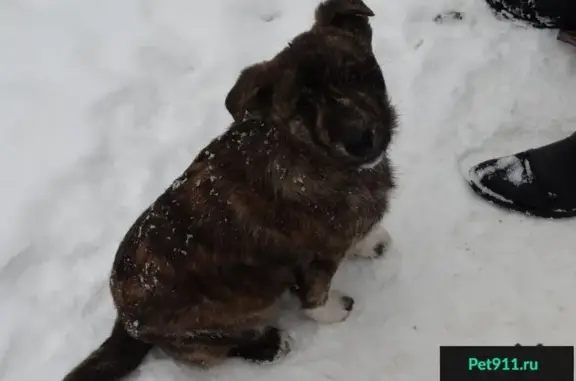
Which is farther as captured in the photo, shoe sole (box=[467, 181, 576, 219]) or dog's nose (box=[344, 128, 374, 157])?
shoe sole (box=[467, 181, 576, 219])

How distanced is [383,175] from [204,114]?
4.30ft

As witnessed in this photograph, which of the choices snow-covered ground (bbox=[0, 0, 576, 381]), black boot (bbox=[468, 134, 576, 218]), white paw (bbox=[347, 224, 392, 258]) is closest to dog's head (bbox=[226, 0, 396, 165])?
white paw (bbox=[347, 224, 392, 258])

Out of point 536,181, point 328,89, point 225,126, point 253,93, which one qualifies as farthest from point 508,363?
point 225,126

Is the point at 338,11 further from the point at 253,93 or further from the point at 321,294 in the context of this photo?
the point at 321,294

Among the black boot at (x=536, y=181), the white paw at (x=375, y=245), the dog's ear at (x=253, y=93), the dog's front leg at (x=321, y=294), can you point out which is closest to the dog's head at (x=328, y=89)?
the dog's ear at (x=253, y=93)

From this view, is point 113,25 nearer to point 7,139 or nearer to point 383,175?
point 7,139

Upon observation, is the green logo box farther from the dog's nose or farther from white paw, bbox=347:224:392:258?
the dog's nose

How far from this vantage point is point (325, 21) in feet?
8.34

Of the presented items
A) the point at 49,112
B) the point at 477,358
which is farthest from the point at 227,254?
the point at 49,112

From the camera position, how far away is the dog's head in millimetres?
2344

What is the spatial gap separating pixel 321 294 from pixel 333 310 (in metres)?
0.17

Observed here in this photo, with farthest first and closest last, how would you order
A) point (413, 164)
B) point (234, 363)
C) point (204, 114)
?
point (204, 114)
point (413, 164)
point (234, 363)

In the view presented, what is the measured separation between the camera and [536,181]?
3.34 metres

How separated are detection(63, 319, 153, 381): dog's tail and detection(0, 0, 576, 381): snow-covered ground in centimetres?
13
